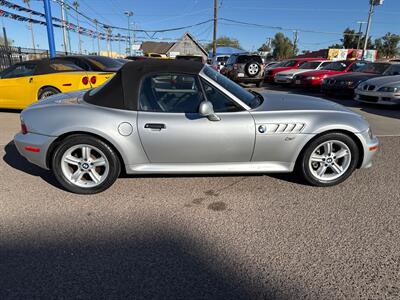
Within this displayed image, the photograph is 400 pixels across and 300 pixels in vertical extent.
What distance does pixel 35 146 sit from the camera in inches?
124

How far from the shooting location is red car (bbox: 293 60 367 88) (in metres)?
12.3

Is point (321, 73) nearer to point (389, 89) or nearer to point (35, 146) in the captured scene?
point (389, 89)

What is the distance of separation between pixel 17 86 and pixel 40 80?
620 millimetres

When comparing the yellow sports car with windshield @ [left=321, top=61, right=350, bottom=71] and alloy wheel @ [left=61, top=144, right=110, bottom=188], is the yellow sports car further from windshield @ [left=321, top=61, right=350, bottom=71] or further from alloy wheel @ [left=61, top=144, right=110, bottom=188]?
windshield @ [left=321, top=61, right=350, bottom=71]

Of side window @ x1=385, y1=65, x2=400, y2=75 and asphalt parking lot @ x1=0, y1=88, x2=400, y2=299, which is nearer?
asphalt parking lot @ x1=0, y1=88, x2=400, y2=299

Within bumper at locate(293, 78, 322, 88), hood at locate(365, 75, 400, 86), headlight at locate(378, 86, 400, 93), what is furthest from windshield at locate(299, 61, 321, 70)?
headlight at locate(378, 86, 400, 93)

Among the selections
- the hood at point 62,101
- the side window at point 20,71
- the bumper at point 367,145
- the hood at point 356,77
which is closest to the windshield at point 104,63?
the side window at point 20,71

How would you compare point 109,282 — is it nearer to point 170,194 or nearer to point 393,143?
point 170,194

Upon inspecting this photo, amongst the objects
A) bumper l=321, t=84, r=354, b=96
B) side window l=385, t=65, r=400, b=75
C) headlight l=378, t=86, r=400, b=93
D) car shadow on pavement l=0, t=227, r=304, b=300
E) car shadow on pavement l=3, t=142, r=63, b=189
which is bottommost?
car shadow on pavement l=0, t=227, r=304, b=300

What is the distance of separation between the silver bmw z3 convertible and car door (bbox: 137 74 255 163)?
0.03 feet

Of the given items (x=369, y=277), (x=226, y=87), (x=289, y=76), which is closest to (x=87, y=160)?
(x=226, y=87)

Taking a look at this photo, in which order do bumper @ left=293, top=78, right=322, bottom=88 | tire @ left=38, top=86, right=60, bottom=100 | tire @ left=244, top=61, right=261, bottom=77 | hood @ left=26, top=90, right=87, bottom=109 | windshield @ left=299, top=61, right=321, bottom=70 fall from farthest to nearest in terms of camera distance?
1. windshield @ left=299, top=61, right=321, bottom=70
2. tire @ left=244, top=61, right=261, bottom=77
3. bumper @ left=293, top=78, right=322, bottom=88
4. tire @ left=38, top=86, right=60, bottom=100
5. hood @ left=26, top=90, right=87, bottom=109

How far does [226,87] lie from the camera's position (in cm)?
329

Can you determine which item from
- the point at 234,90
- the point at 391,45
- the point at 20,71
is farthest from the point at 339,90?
the point at 391,45
